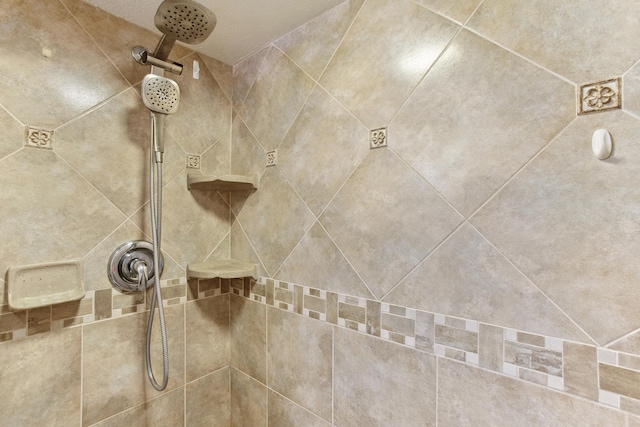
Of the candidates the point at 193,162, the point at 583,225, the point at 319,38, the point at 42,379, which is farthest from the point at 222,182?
the point at 583,225

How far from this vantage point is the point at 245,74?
47.4 inches

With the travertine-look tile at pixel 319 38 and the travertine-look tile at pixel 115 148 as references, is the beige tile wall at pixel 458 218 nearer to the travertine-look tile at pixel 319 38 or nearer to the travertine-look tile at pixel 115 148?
the travertine-look tile at pixel 319 38

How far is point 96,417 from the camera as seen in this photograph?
888 millimetres

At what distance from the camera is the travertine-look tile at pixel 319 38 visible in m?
0.88

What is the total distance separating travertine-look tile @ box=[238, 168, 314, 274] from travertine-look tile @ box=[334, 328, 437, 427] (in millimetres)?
338

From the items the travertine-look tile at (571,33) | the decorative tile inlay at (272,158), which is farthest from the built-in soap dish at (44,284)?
the travertine-look tile at (571,33)

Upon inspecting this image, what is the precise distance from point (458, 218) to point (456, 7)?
490mm

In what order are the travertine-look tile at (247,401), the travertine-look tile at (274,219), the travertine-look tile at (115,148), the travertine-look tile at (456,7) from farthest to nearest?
1. the travertine-look tile at (247,401)
2. the travertine-look tile at (274,219)
3. the travertine-look tile at (115,148)
4. the travertine-look tile at (456,7)

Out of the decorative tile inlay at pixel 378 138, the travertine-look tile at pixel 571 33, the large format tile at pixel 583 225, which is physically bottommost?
the large format tile at pixel 583 225

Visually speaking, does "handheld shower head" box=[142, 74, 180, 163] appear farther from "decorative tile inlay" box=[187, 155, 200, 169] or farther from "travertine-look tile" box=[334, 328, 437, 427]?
"travertine-look tile" box=[334, 328, 437, 427]

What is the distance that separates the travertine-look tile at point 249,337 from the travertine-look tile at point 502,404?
2.14 ft

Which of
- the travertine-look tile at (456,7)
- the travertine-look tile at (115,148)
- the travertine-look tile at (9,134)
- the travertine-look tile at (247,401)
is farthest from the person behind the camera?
the travertine-look tile at (247,401)

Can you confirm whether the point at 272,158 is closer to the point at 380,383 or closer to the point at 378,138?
the point at 378,138

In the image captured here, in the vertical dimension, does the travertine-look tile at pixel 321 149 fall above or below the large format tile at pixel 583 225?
above
